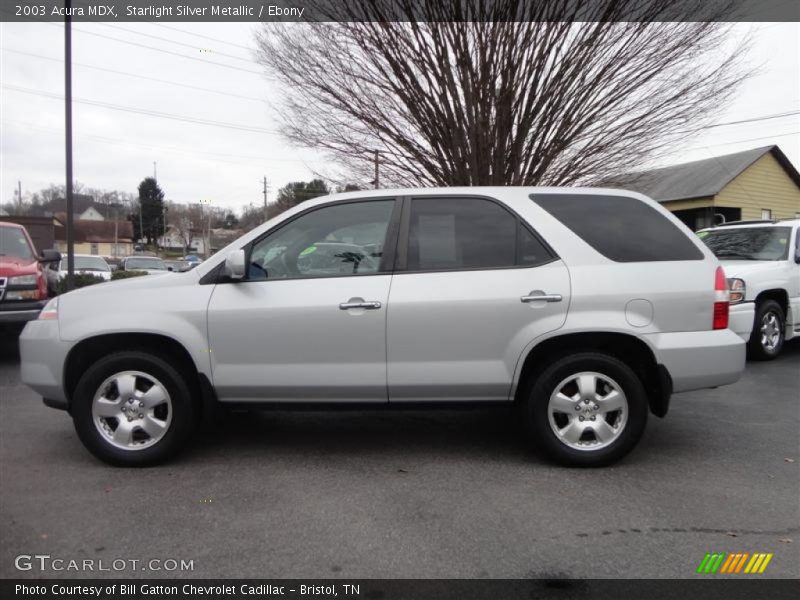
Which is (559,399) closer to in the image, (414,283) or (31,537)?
(414,283)

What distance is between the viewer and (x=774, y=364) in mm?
7742

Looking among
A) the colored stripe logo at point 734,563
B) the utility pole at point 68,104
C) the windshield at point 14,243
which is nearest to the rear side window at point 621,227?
the colored stripe logo at point 734,563

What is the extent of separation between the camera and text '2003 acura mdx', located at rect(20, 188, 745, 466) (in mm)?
3914

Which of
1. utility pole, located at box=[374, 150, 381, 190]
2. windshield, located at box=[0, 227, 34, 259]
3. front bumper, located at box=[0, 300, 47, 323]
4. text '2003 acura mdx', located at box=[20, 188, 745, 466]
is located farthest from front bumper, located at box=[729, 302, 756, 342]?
windshield, located at box=[0, 227, 34, 259]

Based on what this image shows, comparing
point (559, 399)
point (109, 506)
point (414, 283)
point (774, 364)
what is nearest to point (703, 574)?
point (559, 399)

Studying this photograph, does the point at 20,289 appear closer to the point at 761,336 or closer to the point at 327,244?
the point at 327,244

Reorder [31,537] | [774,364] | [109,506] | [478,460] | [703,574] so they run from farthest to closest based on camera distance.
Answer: [774,364], [478,460], [109,506], [31,537], [703,574]

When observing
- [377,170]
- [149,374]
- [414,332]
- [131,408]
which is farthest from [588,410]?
[377,170]

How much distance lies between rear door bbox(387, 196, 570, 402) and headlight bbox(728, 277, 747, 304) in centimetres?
428

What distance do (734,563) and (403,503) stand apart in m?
1.66

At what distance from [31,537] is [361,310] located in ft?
6.97

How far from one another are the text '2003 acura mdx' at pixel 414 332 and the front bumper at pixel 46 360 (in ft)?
0.04

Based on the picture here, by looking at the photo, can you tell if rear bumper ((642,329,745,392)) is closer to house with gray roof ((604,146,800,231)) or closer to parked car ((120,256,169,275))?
house with gray roof ((604,146,800,231))

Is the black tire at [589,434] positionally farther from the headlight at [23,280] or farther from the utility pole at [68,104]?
the utility pole at [68,104]
